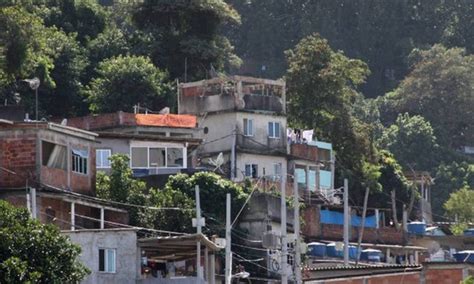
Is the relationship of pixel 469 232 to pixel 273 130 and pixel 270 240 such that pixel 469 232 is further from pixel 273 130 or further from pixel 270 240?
pixel 270 240

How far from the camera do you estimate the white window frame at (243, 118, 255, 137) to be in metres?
73.3

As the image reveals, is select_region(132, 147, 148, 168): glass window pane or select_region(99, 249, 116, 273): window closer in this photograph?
select_region(99, 249, 116, 273): window

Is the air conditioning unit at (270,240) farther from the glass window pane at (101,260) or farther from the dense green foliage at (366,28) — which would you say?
the dense green foliage at (366,28)

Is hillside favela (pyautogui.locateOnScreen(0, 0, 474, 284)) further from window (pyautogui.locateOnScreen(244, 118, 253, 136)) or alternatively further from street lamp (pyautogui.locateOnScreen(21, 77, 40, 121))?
street lamp (pyautogui.locateOnScreen(21, 77, 40, 121))

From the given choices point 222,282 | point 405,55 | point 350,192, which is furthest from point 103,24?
point 405,55

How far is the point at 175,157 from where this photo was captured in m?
68.1

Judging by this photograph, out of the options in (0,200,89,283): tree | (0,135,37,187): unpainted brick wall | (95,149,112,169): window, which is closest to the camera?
(0,200,89,283): tree

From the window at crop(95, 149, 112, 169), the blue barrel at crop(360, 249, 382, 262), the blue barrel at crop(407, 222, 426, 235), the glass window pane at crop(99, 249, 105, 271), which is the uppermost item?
the window at crop(95, 149, 112, 169)

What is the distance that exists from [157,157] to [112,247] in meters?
15.5

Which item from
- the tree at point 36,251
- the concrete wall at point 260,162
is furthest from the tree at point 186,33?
the tree at point 36,251

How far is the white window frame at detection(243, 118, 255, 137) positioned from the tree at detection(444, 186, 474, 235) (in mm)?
18073

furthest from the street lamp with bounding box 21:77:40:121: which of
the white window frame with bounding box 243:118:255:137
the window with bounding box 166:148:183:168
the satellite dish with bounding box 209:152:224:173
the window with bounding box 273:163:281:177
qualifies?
the window with bounding box 273:163:281:177

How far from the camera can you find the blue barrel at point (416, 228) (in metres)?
80.1

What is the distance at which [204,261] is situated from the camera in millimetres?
54750
